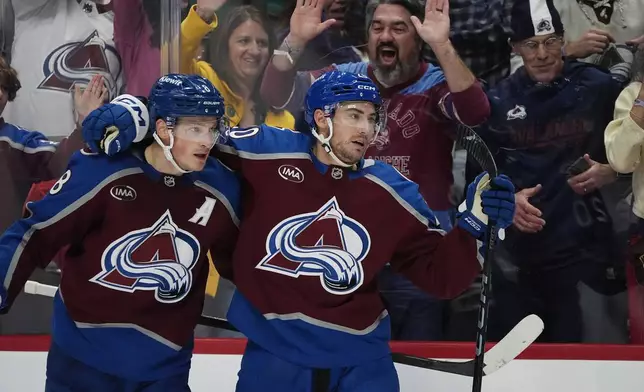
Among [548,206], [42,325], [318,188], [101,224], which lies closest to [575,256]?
[548,206]

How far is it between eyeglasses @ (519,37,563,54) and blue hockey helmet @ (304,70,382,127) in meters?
1.05

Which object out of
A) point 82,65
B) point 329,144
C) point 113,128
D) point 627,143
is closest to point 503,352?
point 329,144

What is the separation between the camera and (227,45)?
8.38 ft

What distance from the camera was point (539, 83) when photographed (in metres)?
2.52

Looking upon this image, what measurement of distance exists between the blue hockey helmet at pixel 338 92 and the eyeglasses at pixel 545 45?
1.05 m

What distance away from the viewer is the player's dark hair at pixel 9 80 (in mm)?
2592

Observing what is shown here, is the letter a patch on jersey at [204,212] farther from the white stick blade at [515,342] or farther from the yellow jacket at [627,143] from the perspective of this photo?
the yellow jacket at [627,143]

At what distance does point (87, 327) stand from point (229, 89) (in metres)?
1.18

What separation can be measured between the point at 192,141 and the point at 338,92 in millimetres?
337

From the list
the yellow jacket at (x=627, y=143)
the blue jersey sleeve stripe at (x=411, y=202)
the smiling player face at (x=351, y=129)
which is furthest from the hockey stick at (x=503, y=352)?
the yellow jacket at (x=627, y=143)

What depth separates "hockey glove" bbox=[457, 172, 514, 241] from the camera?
1.62 m

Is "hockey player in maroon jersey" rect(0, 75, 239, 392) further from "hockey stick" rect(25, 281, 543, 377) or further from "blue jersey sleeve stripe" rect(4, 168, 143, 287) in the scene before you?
"hockey stick" rect(25, 281, 543, 377)

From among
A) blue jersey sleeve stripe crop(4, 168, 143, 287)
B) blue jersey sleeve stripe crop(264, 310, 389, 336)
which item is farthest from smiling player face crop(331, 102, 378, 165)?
blue jersey sleeve stripe crop(4, 168, 143, 287)

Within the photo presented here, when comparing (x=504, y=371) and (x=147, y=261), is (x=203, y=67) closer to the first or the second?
(x=147, y=261)
